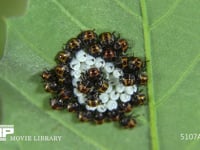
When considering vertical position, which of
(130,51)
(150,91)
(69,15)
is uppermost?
(69,15)

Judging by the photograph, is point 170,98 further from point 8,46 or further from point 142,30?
point 8,46

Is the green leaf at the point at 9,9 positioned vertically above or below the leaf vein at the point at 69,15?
above

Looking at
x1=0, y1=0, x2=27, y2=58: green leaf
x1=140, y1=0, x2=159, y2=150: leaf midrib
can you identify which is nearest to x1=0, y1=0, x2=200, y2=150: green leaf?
x1=140, y1=0, x2=159, y2=150: leaf midrib

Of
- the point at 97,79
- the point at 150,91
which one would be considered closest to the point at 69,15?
the point at 97,79

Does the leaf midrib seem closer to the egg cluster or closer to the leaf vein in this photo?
the egg cluster

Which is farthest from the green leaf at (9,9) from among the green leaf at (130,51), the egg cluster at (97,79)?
the egg cluster at (97,79)

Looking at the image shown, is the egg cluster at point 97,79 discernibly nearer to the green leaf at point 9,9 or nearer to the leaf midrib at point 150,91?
the leaf midrib at point 150,91

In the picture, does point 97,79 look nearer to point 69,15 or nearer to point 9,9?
point 69,15

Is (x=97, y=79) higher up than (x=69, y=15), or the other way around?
(x=69, y=15)

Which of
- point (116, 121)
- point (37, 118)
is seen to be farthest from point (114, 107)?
point (37, 118)
